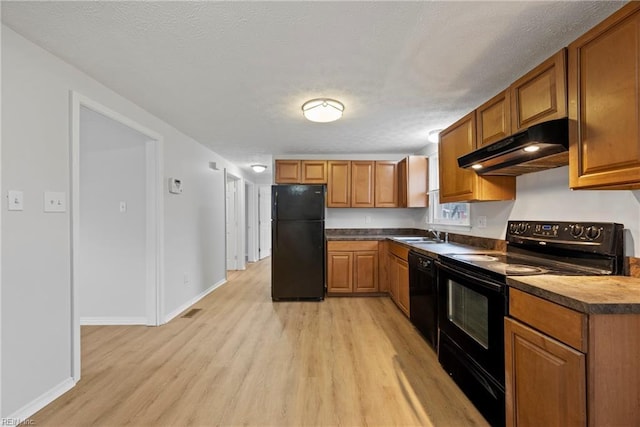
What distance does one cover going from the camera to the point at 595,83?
4.43ft

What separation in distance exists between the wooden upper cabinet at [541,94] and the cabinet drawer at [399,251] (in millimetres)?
1722

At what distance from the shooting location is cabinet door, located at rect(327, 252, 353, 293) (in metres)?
4.18

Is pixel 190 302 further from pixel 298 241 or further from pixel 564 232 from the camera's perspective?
pixel 564 232

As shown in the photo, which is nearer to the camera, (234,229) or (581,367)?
(581,367)

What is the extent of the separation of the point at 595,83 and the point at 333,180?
3.24 m

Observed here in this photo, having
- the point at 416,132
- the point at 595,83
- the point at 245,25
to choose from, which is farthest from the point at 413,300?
→ the point at 245,25

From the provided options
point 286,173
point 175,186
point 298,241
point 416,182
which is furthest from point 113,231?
point 416,182

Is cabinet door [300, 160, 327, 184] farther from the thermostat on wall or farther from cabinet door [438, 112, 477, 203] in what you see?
cabinet door [438, 112, 477, 203]

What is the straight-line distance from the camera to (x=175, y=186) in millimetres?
3396

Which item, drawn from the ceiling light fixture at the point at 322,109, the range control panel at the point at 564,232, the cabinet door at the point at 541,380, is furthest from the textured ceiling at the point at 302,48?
the cabinet door at the point at 541,380

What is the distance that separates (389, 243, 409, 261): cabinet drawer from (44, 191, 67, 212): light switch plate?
9.77ft

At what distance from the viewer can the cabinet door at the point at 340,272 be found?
418cm

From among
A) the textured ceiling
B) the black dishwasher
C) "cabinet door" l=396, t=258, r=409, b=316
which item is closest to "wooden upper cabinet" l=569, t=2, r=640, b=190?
the textured ceiling

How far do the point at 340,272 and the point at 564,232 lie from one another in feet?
9.07
